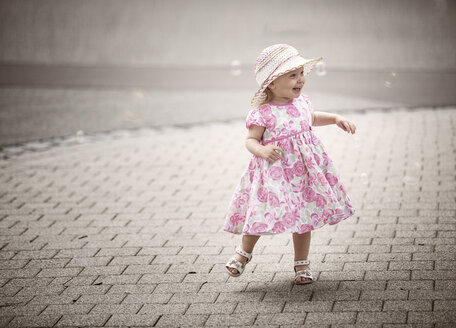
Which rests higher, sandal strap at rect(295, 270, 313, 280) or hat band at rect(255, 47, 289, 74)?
hat band at rect(255, 47, 289, 74)

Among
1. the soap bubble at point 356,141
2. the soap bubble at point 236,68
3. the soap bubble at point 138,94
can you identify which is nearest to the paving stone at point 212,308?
the soap bubble at point 356,141

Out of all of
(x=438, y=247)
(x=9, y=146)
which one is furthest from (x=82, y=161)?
(x=438, y=247)

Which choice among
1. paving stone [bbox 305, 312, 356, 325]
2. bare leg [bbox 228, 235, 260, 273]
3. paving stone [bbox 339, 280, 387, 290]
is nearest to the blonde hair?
bare leg [bbox 228, 235, 260, 273]

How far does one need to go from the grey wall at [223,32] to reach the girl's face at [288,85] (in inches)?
354

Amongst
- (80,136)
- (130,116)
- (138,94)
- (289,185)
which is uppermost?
(289,185)

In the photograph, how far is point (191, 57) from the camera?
15.1m

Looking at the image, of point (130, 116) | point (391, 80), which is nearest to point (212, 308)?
point (130, 116)

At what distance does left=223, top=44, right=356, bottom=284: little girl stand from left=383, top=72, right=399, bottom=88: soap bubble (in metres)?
7.50

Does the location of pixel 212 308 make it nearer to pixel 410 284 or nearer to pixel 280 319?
pixel 280 319

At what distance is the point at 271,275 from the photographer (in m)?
4.82

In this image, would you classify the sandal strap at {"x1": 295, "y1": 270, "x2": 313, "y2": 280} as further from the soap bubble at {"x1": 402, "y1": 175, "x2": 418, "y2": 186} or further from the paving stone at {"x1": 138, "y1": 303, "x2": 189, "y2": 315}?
Result: the soap bubble at {"x1": 402, "y1": 175, "x2": 418, "y2": 186}

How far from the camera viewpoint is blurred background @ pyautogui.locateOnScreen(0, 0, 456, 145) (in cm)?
1103

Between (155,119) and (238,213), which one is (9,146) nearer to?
(155,119)

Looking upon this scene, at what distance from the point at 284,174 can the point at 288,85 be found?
0.55 m
